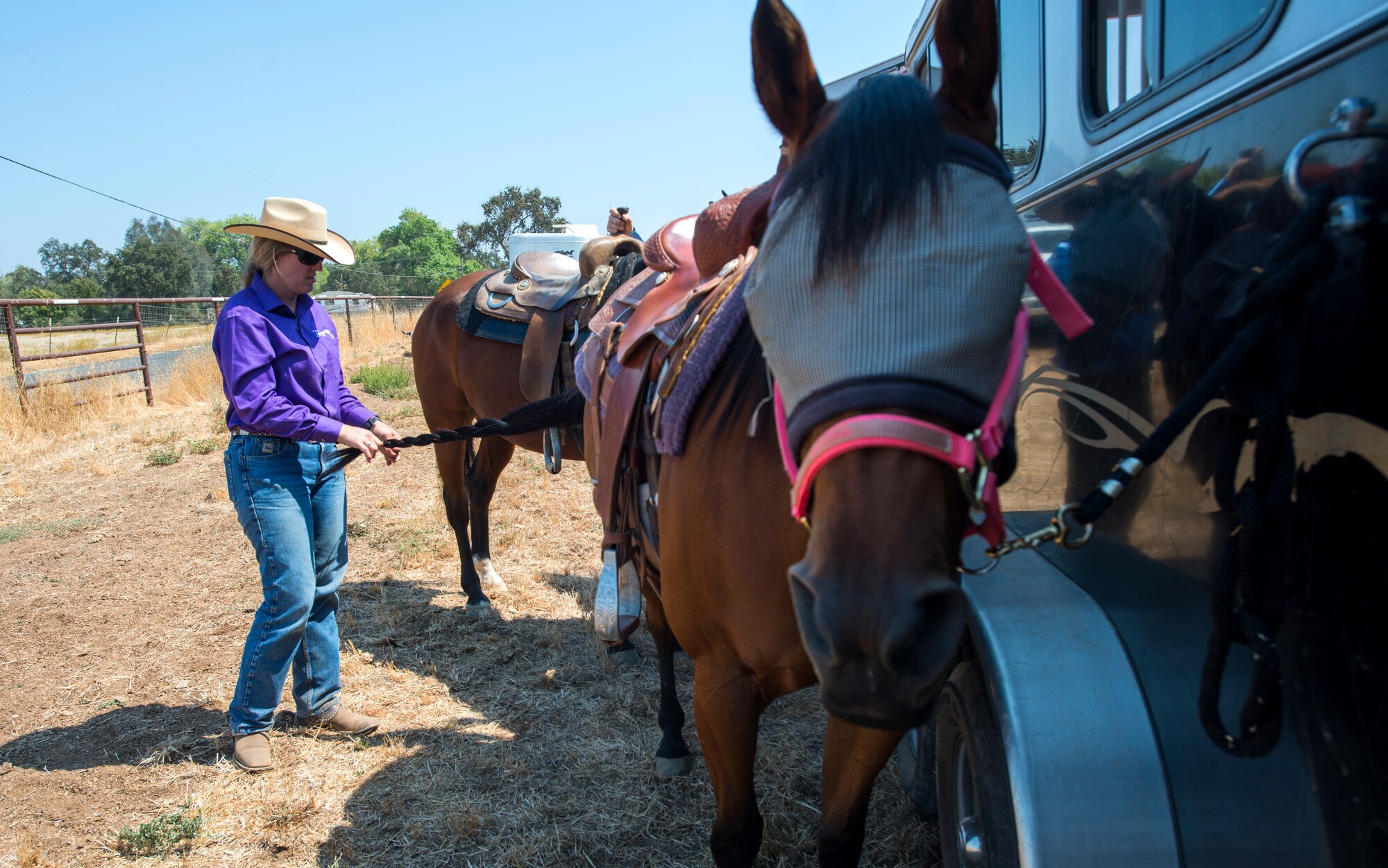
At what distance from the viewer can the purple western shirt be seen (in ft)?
8.87

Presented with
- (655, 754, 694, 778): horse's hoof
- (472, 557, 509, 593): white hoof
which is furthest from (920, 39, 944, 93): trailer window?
(472, 557, 509, 593): white hoof

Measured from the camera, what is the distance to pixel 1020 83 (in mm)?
2133

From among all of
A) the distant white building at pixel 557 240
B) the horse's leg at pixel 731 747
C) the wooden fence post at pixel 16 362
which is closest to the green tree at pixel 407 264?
the distant white building at pixel 557 240

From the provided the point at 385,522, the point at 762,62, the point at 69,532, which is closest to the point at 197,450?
the point at 69,532

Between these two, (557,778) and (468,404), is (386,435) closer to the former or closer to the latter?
(557,778)

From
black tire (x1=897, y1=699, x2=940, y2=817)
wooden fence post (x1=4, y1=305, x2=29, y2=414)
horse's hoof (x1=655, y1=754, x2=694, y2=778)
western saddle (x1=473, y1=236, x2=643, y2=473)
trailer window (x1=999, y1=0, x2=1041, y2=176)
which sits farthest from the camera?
wooden fence post (x1=4, y1=305, x2=29, y2=414)

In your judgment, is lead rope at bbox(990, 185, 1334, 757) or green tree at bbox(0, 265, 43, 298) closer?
lead rope at bbox(990, 185, 1334, 757)

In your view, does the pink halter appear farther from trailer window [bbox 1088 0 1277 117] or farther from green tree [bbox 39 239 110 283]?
green tree [bbox 39 239 110 283]

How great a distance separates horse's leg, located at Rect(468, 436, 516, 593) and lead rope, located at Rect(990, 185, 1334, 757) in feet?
13.2

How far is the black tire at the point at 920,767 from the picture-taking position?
226 cm

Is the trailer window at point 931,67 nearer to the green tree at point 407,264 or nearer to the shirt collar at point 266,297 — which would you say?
the shirt collar at point 266,297

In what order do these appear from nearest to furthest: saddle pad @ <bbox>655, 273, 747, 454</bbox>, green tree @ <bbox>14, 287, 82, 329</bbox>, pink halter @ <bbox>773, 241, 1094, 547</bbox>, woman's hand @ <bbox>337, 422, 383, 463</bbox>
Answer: pink halter @ <bbox>773, 241, 1094, 547</bbox> < saddle pad @ <bbox>655, 273, 747, 454</bbox> < woman's hand @ <bbox>337, 422, 383, 463</bbox> < green tree @ <bbox>14, 287, 82, 329</bbox>

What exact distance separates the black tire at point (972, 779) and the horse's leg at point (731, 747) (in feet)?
1.50

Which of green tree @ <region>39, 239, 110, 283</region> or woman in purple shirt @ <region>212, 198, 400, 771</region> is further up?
green tree @ <region>39, 239, 110, 283</region>
